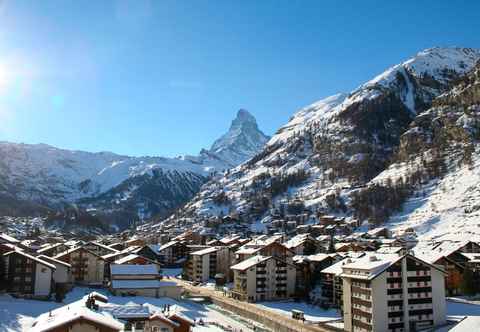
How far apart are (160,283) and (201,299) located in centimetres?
823

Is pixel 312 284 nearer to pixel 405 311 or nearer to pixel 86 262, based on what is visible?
pixel 405 311

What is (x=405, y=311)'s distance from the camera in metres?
55.3

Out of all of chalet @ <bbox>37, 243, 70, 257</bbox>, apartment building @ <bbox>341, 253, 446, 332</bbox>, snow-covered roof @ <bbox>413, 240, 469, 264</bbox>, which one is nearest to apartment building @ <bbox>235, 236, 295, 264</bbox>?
snow-covered roof @ <bbox>413, 240, 469, 264</bbox>

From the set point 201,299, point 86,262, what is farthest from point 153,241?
point 201,299

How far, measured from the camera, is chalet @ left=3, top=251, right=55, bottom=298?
70562 millimetres

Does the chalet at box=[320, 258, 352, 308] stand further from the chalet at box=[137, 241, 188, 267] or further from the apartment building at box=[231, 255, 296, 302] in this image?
the chalet at box=[137, 241, 188, 267]

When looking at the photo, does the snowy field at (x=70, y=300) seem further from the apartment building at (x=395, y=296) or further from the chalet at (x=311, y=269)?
the chalet at (x=311, y=269)

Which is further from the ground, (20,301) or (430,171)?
(430,171)

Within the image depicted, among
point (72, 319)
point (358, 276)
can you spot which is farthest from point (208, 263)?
point (72, 319)

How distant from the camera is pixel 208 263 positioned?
369 feet

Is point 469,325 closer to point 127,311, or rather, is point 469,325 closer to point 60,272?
point 127,311

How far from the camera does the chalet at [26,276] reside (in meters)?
70.6

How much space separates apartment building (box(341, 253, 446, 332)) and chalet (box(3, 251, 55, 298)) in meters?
45.6

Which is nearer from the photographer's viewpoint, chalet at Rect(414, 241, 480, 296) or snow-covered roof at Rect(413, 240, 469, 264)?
chalet at Rect(414, 241, 480, 296)
